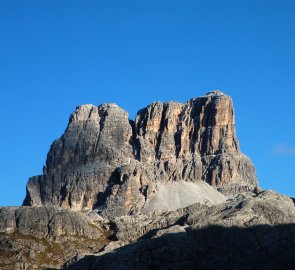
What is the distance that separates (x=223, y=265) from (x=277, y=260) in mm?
11893

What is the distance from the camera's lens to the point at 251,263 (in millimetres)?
198875

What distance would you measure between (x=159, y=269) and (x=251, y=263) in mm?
20273

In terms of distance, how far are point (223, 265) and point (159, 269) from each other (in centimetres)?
1419

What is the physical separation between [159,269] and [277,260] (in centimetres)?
2593

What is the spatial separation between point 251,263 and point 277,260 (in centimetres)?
571

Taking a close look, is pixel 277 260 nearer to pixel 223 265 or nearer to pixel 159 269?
pixel 223 265

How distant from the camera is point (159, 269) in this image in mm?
199125

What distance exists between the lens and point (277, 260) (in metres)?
198

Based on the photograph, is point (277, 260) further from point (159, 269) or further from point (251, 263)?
point (159, 269)

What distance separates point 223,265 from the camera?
656ft

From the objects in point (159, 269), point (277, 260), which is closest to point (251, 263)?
point (277, 260)
